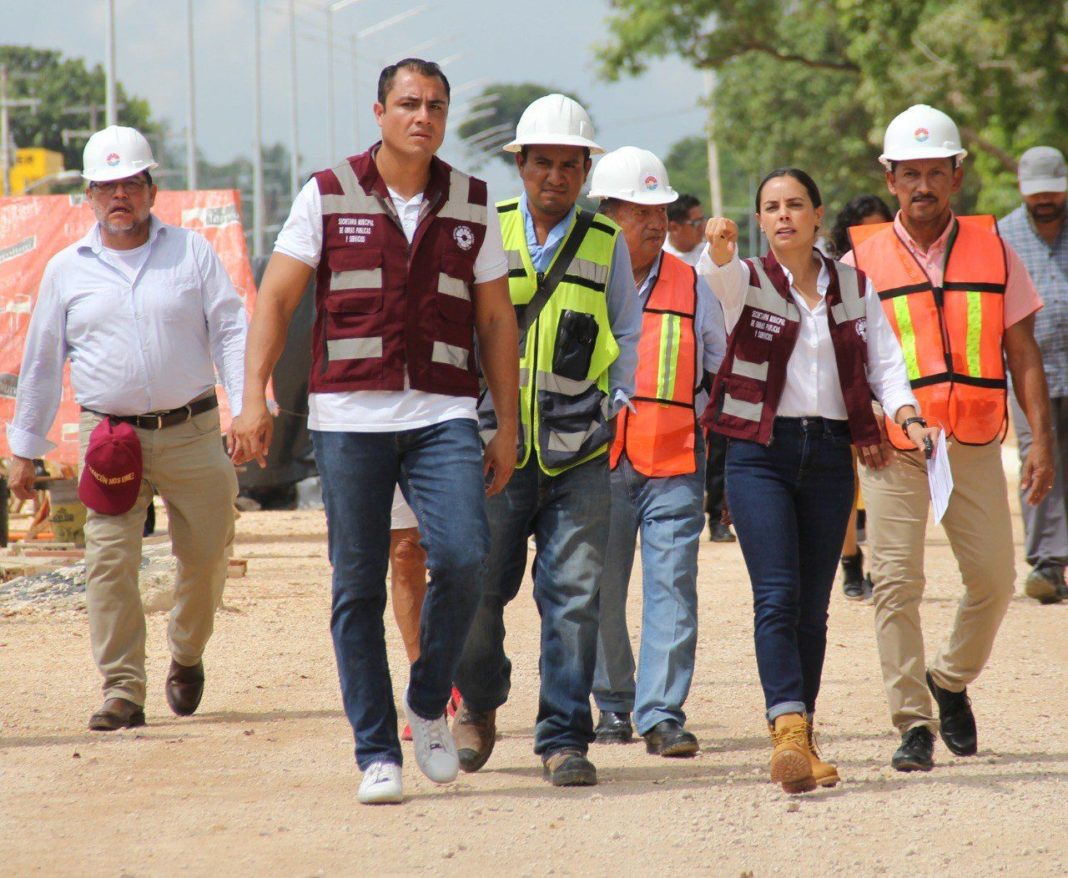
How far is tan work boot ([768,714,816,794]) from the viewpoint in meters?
5.97

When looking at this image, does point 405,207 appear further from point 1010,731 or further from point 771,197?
point 1010,731

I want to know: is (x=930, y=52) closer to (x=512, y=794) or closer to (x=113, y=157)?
(x=113, y=157)

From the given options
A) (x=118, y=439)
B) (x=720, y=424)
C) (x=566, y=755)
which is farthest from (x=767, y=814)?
(x=118, y=439)

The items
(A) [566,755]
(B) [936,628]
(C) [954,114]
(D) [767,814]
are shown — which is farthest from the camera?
(C) [954,114]

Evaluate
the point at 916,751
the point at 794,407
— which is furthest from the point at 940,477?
the point at 916,751

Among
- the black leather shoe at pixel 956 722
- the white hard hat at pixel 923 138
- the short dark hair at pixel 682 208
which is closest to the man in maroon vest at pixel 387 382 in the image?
the white hard hat at pixel 923 138

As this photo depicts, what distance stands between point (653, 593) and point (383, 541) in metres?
1.52

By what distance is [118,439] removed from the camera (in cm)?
738

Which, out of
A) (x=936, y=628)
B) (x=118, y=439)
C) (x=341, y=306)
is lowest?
(x=936, y=628)

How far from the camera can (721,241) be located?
6465 mm

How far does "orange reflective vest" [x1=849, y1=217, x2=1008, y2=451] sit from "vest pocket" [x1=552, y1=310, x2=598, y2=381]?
1.09m

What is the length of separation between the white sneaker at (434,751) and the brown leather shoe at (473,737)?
40 centimetres

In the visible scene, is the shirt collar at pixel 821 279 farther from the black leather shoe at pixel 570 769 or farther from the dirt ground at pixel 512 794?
the black leather shoe at pixel 570 769

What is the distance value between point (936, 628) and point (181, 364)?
14.8 feet
